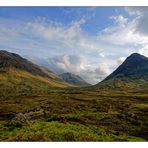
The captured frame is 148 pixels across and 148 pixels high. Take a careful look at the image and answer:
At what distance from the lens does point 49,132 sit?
35.7m

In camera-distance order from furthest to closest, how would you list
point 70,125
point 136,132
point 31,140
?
point 136,132, point 70,125, point 31,140
